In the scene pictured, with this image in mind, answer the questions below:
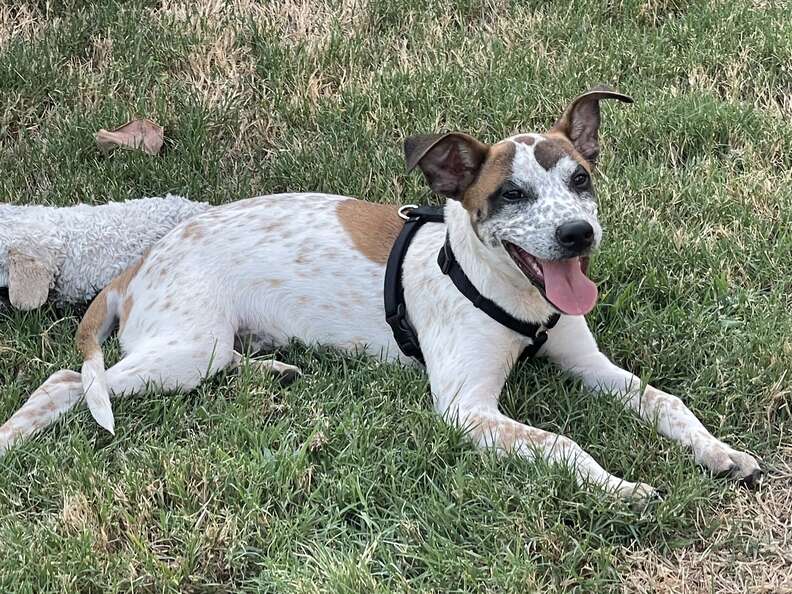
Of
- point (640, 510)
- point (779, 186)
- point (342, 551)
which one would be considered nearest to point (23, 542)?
point (342, 551)

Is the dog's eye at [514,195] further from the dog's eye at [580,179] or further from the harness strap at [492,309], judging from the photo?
the harness strap at [492,309]

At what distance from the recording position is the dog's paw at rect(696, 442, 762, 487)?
→ 3.87 m

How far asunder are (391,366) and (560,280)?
0.95 metres

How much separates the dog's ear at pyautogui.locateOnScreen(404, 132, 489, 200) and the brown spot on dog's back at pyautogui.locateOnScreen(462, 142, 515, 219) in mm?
39

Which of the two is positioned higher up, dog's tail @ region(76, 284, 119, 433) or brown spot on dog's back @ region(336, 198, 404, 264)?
brown spot on dog's back @ region(336, 198, 404, 264)

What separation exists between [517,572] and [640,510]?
559 mm

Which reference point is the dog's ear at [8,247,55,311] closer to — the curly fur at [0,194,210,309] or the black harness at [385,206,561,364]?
the curly fur at [0,194,210,309]

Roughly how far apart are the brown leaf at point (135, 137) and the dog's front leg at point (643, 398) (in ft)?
10.2

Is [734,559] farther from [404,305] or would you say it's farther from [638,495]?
[404,305]

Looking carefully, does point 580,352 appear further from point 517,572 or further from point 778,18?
point 778,18

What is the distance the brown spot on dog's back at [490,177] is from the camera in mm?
4250

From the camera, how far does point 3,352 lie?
488 centimetres

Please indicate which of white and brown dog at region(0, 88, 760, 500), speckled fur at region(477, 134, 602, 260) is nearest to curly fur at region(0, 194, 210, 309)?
white and brown dog at region(0, 88, 760, 500)

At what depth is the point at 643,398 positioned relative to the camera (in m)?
4.23
